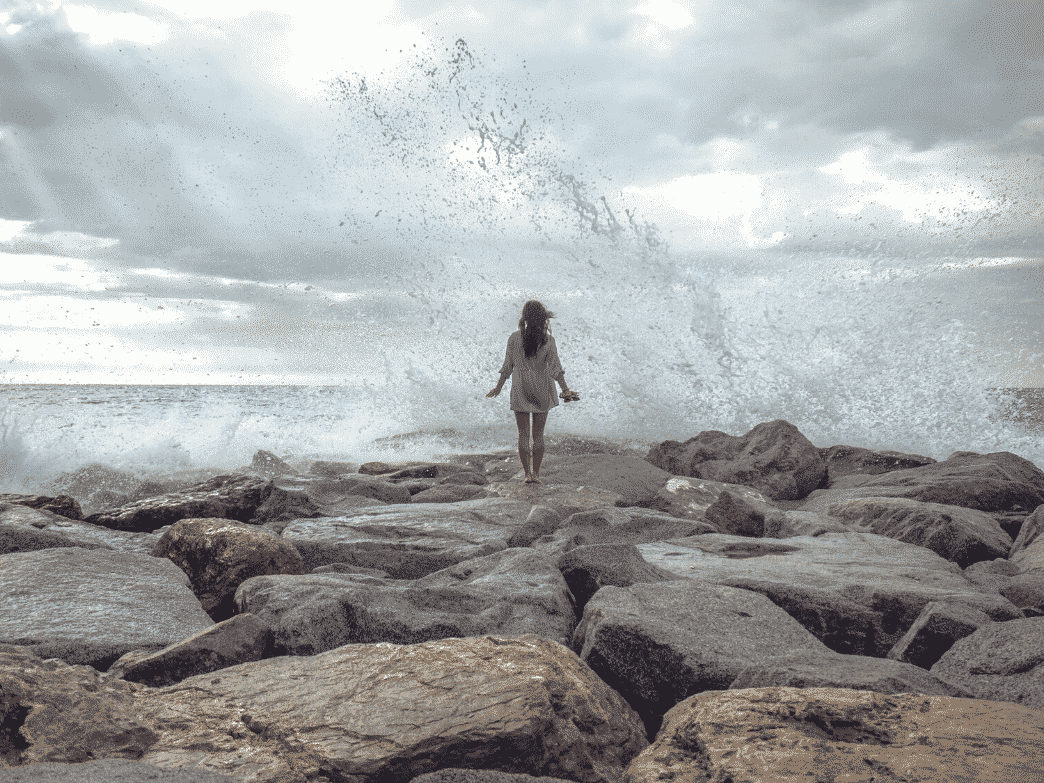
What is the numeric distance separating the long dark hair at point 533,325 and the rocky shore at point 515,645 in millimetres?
2140

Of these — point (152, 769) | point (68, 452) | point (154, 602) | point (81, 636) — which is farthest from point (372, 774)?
point (68, 452)

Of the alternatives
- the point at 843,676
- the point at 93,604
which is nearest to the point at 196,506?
the point at 93,604

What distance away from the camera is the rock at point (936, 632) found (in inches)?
95.3

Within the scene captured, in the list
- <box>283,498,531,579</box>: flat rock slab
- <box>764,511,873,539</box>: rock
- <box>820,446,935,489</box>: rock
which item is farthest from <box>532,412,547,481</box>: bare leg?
<box>820,446,935,489</box>: rock

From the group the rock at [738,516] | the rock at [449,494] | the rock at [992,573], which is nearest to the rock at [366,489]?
the rock at [449,494]

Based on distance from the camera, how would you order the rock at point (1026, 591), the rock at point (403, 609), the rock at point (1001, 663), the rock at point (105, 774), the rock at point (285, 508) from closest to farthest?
the rock at point (105, 774)
the rock at point (1001, 663)
the rock at point (403, 609)
the rock at point (1026, 591)
the rock at point (285, 508)

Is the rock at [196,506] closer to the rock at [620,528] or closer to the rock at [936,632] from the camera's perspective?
the rock at [620,528]

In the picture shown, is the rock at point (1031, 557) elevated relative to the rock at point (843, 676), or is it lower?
lower

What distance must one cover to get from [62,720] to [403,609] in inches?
45.6

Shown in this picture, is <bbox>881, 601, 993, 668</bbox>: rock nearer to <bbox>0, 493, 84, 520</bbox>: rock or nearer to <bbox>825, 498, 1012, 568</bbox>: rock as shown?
<bbox>825, 498, 1012, 568</bbox>: rock

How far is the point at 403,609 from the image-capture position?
2.54 m

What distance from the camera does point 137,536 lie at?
423 cm

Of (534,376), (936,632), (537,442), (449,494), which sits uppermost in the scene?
(534,376)

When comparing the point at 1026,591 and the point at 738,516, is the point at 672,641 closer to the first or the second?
the point at 1026,591
